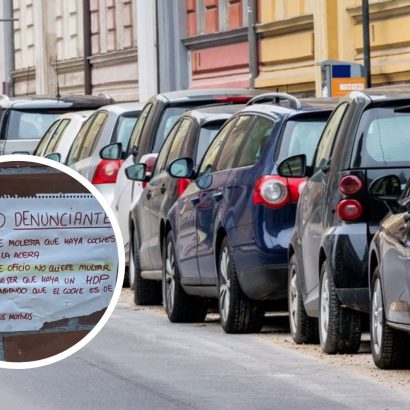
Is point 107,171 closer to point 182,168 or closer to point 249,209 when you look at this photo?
point 182,168

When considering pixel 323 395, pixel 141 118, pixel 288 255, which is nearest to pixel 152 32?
pixel 141 118

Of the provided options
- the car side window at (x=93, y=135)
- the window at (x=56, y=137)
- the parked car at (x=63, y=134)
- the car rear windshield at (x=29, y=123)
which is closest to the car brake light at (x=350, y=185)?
the car side window at (x=93, y=135)

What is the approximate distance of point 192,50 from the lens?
38.8 metres

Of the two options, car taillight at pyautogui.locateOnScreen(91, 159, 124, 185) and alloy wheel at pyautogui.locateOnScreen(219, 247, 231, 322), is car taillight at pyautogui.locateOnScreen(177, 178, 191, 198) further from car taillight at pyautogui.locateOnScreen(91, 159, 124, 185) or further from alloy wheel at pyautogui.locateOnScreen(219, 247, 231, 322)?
car taillight at pyautogui.locateOnScreen(91, 159, 124, 185)

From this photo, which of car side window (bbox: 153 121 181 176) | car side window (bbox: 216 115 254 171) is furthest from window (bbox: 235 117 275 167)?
car side window (bbox: 153 121 181 176)

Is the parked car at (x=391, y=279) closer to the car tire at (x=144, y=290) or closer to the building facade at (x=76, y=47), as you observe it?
the car tire at (x=144, y=290)

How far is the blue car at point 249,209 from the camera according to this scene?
11.3 metres

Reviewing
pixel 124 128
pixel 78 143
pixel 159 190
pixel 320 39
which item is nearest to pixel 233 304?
pixel 159 190

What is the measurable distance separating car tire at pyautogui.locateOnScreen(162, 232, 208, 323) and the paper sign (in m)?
9.47

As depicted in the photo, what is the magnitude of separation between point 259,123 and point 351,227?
217 centimetres

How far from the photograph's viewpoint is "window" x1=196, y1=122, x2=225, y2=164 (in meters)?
13.9

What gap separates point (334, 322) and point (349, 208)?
65 cm

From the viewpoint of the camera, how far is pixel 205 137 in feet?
45.6

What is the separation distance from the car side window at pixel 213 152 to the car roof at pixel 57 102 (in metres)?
11.5
